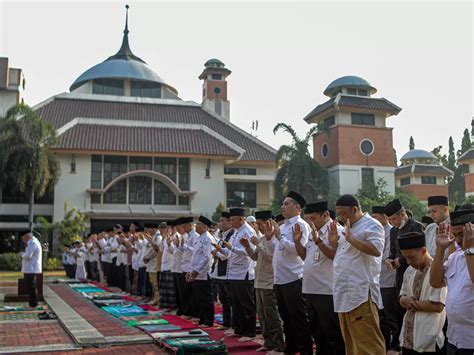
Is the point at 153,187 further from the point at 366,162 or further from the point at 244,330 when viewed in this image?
the point at 244,330

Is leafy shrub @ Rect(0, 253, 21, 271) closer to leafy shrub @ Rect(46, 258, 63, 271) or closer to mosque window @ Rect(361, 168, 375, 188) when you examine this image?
leafy shrub @ Rect(46, 258, 63, 271)

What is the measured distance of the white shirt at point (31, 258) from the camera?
447 inches

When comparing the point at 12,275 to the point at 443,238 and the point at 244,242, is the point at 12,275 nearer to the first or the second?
the point at 244,242

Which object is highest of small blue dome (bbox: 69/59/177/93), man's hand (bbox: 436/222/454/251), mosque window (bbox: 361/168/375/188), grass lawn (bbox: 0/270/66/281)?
small blue dome (bbox: 69/59/177/93)

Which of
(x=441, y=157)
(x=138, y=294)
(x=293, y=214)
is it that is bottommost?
(x=138, y=294)

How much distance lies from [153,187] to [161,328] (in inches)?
920

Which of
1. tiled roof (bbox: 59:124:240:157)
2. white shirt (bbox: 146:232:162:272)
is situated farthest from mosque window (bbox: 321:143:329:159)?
white shirt (bbox: 146:232:162:272)

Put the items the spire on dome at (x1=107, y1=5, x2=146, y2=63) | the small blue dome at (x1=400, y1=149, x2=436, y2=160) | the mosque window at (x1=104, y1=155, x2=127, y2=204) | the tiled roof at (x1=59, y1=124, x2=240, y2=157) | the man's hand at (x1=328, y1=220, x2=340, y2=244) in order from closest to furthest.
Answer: the man's hand at (x1=328, y1=220, x2=340, y2=244) → the tiled roof at (x1=59, y1=124, x2=240, y2=157) → the mosque window at (x1=104, y1=155, x2=127, y2=204) → the small blue dome at (x1=400, y1=149, x2=436, y2=160) → the spire on dome at (x1=107, y1=5, x2=146, y2=63)

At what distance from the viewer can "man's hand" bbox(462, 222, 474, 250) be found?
3.55 m

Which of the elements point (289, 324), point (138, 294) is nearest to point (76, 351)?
point (289, 324)

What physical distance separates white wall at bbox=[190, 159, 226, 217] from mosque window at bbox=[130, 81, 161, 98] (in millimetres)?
11745

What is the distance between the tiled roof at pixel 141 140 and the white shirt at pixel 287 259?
24.3m

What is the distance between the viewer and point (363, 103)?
3388cm

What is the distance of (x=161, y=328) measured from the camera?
26.9ft
